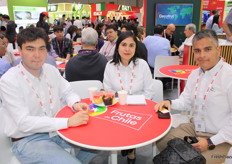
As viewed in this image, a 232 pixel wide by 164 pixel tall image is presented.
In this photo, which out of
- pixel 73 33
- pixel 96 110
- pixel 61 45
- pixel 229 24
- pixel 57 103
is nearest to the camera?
pixel 96 110

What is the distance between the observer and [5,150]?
152 centimetres

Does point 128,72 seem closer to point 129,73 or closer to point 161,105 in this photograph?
point 129,73

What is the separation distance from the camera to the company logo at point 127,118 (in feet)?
4.82

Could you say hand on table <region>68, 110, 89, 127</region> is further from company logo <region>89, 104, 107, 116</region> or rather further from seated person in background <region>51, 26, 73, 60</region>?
seated person in background <region>51, 26, 73, 60</region>

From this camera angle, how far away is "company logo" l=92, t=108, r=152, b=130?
147 cm

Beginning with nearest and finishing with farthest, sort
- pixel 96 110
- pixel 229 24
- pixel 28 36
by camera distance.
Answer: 1. pixel 28 36
2. pixel 96 110
3. pixel 229 24

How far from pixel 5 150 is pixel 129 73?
1382 mm

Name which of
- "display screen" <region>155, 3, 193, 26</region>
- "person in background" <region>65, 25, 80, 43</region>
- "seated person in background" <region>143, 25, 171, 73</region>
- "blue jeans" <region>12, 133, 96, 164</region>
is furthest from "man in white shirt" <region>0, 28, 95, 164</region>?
"display screen" <region>155, 3, 193, 26</region>

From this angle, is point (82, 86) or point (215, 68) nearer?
point (215, 68)

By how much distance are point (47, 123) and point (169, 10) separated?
6.91m

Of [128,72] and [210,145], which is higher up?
[128,72]

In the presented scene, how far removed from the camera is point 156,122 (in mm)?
1508

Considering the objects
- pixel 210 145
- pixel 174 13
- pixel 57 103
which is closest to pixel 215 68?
pixel 210 145

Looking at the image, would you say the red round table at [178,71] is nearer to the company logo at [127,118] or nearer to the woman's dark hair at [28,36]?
the company logo at [127,118]
